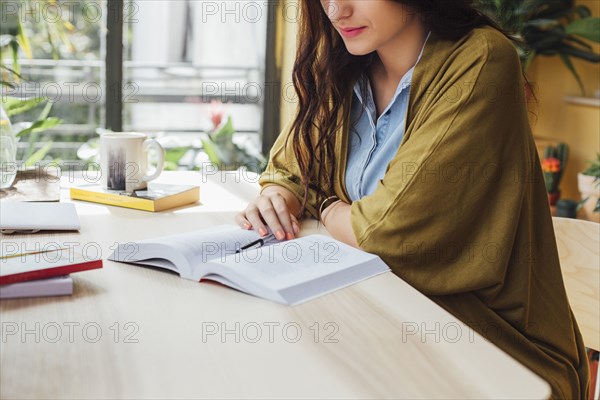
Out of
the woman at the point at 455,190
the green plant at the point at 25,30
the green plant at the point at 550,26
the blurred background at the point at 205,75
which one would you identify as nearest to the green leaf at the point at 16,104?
the green plant at the point at 25,30

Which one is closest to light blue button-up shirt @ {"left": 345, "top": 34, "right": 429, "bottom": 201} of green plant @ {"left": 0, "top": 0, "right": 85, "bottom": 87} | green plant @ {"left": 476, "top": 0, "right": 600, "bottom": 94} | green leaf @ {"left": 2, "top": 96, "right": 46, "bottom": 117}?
green leaf @ {"left": 2, "top": 96, "right": 46, "bottom": 117}

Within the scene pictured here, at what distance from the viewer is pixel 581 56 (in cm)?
292

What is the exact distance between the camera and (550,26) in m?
3.06

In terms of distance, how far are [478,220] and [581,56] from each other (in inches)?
83.3

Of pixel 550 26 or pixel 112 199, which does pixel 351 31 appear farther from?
pixel 550 26

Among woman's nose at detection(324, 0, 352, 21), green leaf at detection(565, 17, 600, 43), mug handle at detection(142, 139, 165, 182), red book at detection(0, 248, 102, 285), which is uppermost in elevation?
green leaf at detection(565, 17, 600, 43)

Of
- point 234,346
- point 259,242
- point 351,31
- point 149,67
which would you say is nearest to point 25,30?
point 149,67

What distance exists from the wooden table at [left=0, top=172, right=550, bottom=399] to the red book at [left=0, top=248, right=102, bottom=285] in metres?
0.03

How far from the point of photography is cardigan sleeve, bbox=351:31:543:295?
1059 mm

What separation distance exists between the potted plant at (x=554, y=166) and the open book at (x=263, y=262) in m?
2.06

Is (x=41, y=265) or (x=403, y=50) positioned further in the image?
(x=403, y=50)

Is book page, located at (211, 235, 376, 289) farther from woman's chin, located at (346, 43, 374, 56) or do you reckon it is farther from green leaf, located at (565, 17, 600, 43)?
green leaf, located at (565, 17, 600, 43)

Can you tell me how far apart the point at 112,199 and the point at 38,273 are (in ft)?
1.71

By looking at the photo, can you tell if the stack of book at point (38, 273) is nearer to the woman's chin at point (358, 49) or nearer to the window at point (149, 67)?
the woman's chin at point (358, 49)
